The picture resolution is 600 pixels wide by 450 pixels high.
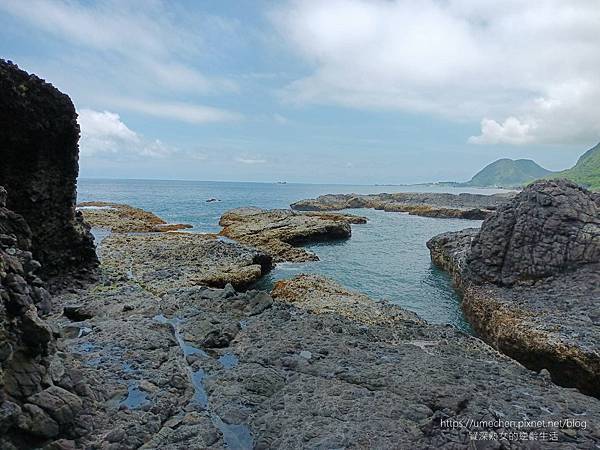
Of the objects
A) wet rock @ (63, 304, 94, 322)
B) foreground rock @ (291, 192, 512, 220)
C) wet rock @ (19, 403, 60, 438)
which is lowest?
wet rock @ (63, 304, 94, 322)

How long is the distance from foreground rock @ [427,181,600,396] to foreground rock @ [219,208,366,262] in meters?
18.6

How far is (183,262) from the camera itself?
32.8 meters

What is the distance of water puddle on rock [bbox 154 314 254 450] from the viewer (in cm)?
1106

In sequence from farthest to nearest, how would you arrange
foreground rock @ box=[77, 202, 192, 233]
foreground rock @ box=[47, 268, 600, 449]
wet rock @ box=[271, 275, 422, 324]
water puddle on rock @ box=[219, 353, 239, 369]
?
foreground rock @ box=[77, 202, 192, 233], wet rock @ box=[271, 275, 422, 324], water puddle on rock @ box=[219, 353, 239, 369], foreground rock @ box=[47, 268, 600, 449]

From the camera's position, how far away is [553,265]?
26.4 metres

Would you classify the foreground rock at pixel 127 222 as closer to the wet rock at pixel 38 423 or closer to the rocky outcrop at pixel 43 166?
the rocky outcrop at pixel 43 166

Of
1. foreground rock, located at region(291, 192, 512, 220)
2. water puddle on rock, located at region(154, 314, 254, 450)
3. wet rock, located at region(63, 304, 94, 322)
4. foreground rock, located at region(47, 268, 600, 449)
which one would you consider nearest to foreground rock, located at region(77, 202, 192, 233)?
wet rock, located at region(63, 304, 94, 322)

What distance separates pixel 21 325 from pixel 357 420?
32.2 ft

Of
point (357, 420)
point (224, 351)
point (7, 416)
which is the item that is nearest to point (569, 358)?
point (357, 420)

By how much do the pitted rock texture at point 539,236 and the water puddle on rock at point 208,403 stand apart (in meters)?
21.7

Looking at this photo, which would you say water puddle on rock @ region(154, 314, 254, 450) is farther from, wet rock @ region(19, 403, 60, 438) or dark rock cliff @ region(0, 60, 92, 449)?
wet rock @ region(19, 403, 60, 438)

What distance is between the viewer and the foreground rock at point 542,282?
1836 cm

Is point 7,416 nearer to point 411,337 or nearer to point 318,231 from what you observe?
point 411,337

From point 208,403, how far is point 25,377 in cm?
525
